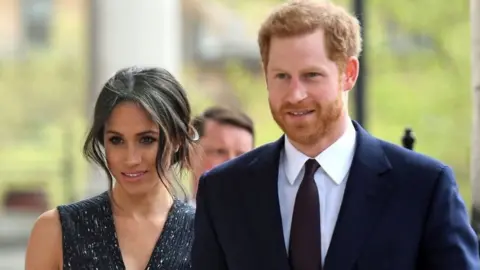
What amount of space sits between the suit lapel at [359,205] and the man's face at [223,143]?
7.88 ft

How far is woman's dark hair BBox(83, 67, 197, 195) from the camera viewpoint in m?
4.56

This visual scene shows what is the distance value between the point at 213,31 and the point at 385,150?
81.4 feet

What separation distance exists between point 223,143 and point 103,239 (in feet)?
4.70

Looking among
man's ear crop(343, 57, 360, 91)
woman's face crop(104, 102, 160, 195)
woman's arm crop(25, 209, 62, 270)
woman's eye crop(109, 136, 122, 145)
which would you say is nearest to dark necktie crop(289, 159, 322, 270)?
man's ear crop(343, 57, 360, 91)

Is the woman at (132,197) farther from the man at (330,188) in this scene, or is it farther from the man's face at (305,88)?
the man's face at (305,88)

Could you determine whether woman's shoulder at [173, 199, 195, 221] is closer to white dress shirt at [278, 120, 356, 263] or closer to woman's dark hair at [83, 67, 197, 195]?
woman's dark hair at [83, 67, 197, 195]

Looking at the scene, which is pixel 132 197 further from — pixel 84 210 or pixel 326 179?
pixel 326 179

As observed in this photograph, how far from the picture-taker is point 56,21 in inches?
1141

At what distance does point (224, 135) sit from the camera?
6086mm

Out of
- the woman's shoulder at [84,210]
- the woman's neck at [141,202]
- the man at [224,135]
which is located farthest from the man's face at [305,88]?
the man at [224,135]

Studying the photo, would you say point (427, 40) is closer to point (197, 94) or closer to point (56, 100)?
point (197, 94)

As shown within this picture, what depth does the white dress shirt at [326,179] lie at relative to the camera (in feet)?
11.8

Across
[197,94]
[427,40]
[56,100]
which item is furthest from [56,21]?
[427,40]

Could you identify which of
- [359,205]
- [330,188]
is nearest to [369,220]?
[359,205]
